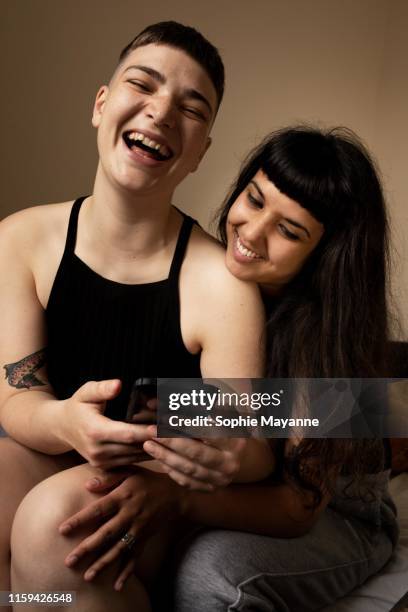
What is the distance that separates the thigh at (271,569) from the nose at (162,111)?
0.67 metres

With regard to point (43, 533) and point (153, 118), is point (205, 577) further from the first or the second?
point (153, 118)

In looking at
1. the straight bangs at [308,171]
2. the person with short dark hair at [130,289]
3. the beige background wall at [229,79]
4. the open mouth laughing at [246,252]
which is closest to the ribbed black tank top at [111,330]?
the person with short dark hair at [130,289]

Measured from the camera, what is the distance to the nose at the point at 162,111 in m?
1.13

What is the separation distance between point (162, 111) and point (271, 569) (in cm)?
76

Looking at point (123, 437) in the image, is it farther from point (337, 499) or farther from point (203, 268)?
point (337, 499)

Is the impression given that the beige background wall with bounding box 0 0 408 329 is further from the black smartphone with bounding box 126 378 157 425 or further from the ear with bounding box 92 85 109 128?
the black smartphone with bounding box 126 378 157 425

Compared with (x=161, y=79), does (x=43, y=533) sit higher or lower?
lower

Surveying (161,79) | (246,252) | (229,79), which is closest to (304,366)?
(246,252)

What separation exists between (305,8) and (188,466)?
106 inches

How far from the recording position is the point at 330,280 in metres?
1.25

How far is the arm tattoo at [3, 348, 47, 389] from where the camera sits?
3.74 ft

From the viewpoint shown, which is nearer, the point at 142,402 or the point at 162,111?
the point at 142,402

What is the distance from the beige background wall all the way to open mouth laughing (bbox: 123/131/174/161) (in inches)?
35.4

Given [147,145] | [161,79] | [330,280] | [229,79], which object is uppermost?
[229,79]
